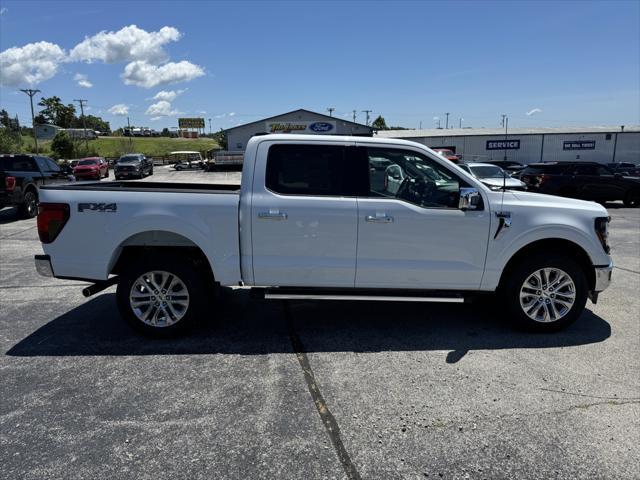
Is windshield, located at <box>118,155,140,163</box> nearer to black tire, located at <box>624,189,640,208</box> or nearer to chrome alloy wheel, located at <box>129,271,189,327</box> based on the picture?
black tire, located at <box>624,189,640,208</box>

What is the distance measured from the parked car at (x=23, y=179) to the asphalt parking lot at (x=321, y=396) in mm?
8928

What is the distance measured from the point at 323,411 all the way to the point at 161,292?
84.5 inches

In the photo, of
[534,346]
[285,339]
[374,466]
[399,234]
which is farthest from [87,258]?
[534,346]

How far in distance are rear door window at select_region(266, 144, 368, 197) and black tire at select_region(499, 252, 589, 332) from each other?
5.96ft

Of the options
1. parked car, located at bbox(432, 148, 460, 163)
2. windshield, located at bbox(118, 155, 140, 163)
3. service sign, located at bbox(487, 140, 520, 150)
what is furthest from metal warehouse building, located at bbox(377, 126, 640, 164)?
windshield, located at bbox(118, 155, 140, 163)

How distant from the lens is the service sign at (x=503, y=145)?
43969 millimetres

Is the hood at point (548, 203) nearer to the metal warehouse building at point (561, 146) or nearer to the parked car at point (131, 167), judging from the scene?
the parked car at point (131, 167)

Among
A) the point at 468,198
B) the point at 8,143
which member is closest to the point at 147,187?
the point at 468,198

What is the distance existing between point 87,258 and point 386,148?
315 cm

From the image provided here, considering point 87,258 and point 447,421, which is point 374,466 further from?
point 87,258

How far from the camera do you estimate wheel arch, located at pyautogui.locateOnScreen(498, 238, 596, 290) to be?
15.3ft

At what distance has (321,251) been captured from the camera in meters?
4.43

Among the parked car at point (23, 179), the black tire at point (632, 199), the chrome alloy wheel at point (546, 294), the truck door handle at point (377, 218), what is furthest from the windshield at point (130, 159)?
the chrome alloy wheel at point (546, 294)

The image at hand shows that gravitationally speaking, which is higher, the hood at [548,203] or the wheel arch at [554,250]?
the hood at [548,203]
